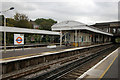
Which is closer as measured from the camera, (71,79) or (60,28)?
(71,79)

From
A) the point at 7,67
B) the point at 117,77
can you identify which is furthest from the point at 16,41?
the point at 117,77

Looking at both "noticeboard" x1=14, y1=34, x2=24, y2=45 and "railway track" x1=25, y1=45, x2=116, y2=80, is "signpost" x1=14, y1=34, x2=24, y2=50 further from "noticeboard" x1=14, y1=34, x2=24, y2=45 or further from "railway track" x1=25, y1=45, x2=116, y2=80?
"railway track" x1=25, y1=45, x2=116, y2=80

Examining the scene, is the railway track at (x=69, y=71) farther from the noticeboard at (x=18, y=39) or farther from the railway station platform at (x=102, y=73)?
the noticeboard at (x=18, y=39)

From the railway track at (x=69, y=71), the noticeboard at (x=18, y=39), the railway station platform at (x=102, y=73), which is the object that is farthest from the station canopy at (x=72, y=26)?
the railway station platform at (x=102, y=73)

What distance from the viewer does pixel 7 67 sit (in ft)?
26.1

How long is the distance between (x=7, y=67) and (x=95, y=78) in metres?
6.39

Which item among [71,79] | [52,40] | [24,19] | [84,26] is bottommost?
[71,79]

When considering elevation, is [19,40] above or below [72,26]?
below

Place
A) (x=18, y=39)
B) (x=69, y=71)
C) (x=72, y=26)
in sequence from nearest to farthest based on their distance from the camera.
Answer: (x=69, y=71) < (x=18, y=39) < (x=72, y=26)

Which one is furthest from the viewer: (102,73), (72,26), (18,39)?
(72,26)

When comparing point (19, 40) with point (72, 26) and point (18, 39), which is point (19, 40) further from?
point (72, 26)

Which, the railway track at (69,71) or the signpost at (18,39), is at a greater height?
the signpost at (18,39)

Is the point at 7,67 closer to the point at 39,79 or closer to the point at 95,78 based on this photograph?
the point at 39,79

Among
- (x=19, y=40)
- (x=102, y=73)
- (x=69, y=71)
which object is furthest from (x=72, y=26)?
(x=102, y=73)
